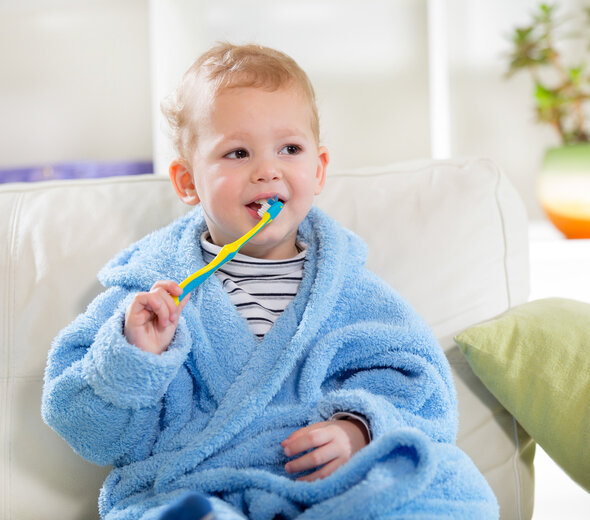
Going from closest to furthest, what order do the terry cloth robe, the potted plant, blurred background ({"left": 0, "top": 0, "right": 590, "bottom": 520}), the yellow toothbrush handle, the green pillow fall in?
the terry cloth robe
the yellow toothbrush handle
the green pillow
the potted plant
blurred background ({"left": 0, "top": 0, "right": 590, "bottom": 520})

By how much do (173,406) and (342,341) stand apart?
9.7 inches

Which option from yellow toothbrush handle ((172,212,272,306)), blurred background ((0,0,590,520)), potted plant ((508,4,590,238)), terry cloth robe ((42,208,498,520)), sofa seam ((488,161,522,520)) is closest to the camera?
terry cloth robe ((42,208,498,520))

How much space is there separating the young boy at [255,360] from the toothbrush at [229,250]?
2cm

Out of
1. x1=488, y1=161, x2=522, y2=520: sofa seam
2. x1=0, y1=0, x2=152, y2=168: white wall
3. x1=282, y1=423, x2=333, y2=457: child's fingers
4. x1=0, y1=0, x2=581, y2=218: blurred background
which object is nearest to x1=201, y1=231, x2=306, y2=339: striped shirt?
x1=282, y1=423, x2=333, y2=457: child's fingers

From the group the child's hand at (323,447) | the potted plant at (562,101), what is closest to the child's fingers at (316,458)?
the child's hand at (323,447)

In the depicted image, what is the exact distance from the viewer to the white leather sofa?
1163mm

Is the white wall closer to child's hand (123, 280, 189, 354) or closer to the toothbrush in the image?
the toothbrush

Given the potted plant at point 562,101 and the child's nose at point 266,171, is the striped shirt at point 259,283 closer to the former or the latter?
the child's nose at point 266,171

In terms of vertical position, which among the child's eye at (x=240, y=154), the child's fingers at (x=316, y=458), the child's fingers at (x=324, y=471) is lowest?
the child's fingers at (x=324, y=471)

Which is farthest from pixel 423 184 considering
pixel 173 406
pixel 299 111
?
pixel 173 406

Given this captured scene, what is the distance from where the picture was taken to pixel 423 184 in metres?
1.31

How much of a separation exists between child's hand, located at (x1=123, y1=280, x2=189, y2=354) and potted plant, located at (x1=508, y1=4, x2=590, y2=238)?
1.37m

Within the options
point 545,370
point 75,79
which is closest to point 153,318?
point 545,370

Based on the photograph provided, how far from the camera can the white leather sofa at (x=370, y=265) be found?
116cm
